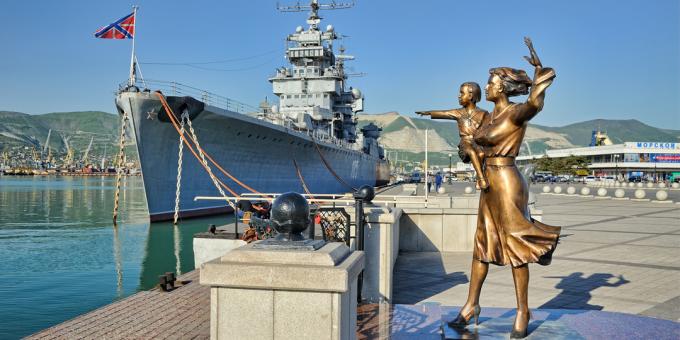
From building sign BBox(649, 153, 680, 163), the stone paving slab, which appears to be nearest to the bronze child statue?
the stone paving slab

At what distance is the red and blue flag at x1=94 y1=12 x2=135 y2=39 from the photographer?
23578 millimetres

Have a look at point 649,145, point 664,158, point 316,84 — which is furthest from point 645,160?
point 316,84

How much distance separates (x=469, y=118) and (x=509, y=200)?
1.08 meters

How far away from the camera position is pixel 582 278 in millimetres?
9258

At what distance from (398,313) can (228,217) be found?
81.1ft

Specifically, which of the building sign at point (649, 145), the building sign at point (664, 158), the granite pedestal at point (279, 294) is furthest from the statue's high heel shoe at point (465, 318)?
the building sign at point (664, 158)

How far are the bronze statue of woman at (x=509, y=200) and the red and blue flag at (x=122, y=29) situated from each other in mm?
22556

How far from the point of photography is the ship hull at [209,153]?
83.4 feet

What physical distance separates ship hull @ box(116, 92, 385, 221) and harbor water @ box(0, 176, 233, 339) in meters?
1.52

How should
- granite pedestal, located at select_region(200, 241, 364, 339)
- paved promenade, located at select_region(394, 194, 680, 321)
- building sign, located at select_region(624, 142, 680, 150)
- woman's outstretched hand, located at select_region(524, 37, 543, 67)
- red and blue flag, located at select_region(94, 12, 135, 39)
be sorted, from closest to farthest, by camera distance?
1. granite pedestal, located at select_region(200, 241, 364, 339)
2. woman's outstretched hand, located at select_region(524, 37, 543, 67)
3. paved promenade, located at select_region(394, 194, 680, 321)
4. red and blue flag, located at select_region(94, 12, 135, 39)
5. building sign, located at select_region(624, 142, 680, 150)

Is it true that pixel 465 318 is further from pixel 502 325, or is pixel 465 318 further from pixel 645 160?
pixel 645 160

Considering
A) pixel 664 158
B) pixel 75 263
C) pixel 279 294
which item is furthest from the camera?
pixel 664 158

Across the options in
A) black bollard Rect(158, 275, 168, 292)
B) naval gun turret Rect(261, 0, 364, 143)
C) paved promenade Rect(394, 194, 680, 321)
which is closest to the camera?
paved promenade Rect(394, 194, 680, 321)

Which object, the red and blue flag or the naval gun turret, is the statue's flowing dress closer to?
the red and blue flag
